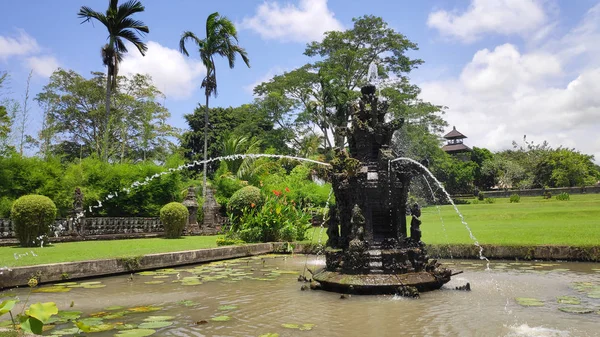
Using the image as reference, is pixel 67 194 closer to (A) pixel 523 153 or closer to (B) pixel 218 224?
(B) pixel 218 224

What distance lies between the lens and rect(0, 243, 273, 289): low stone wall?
754 cm

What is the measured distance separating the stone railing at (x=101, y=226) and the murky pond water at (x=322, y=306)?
8.91 meters

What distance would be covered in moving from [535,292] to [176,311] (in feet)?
17.5

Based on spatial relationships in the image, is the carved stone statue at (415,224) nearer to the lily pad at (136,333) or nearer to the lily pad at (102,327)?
the lily pad at (136,333)

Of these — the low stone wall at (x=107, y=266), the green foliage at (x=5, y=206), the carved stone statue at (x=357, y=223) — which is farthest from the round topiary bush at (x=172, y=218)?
the carved stone statue at (x=357, y=223)

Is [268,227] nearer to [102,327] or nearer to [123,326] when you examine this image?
[123,326]

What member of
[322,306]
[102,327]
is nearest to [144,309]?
[102,327]

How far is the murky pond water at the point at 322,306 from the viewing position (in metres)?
4.73

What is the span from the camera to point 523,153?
66812 millimetres

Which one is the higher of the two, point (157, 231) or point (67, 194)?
point (67, 194)

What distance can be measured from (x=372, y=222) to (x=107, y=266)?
5.54m

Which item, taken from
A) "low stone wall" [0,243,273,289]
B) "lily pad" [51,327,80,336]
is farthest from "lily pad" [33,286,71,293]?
"lily pad" [51,327,80,336]

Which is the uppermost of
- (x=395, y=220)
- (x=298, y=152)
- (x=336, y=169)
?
(x=298, y=152)

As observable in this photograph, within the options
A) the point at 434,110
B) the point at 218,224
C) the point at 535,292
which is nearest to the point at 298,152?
the point at 434,110
